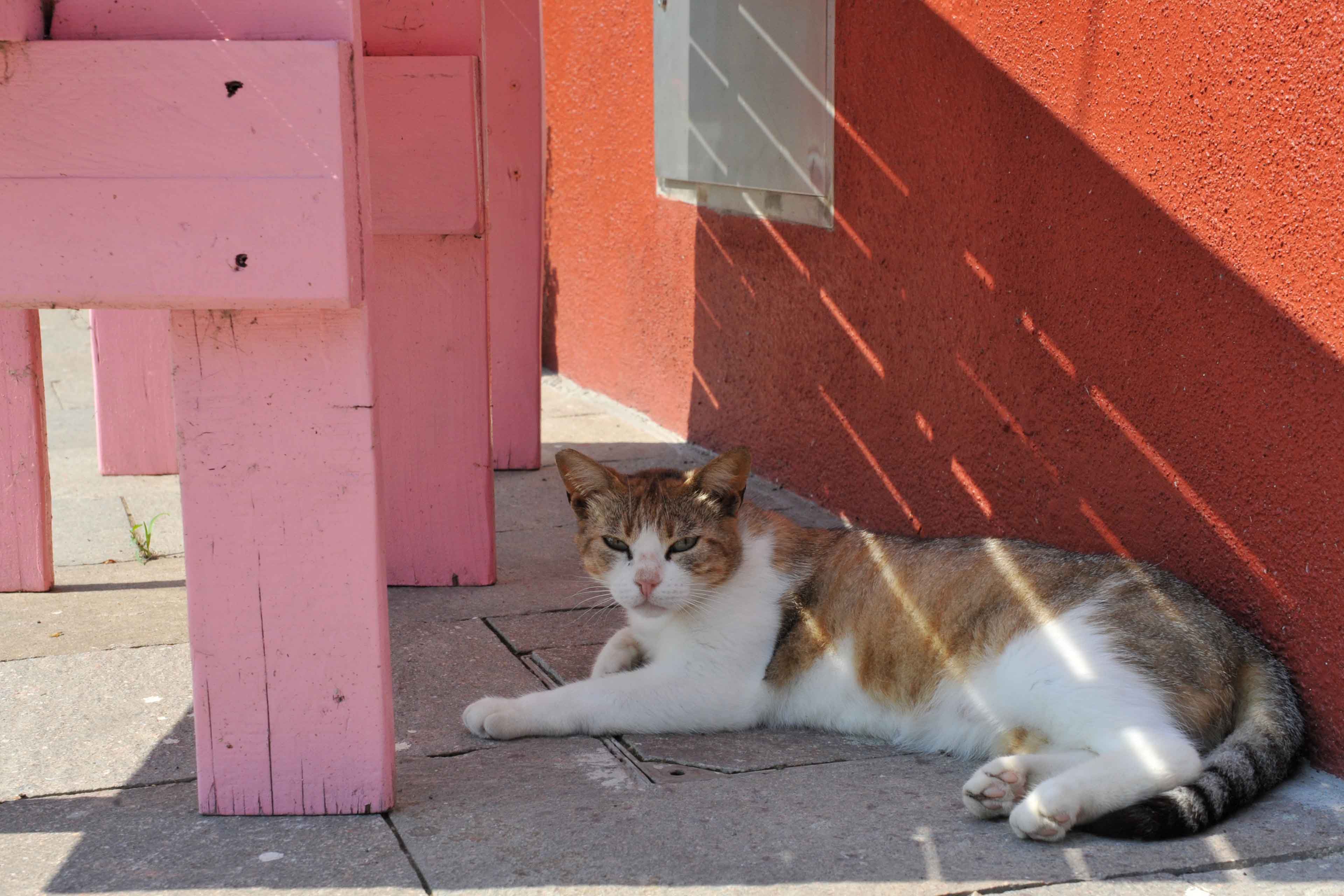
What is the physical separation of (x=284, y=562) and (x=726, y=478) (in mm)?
1365

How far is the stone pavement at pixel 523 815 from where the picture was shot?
2.55 metres

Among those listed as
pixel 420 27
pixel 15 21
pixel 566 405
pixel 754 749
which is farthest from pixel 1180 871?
pixel 566 405

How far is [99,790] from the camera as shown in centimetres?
300

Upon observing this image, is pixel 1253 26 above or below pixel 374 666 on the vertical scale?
above

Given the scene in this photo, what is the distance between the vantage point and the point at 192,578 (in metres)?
2.69

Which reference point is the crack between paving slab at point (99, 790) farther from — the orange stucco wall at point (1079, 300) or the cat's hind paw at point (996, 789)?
the orange stucco wall at point (1079, 300)

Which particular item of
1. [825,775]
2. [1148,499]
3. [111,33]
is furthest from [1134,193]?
[111,33]

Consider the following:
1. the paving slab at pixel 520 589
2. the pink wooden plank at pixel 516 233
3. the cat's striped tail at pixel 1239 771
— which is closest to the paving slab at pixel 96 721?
the paving slab at pixel 520 589

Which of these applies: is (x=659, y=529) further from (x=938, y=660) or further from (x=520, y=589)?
(x=520, y=589)

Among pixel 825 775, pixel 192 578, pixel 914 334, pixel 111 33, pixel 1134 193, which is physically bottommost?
pixel 825 775

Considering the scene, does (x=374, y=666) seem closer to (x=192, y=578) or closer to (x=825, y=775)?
(x=192, y=578)

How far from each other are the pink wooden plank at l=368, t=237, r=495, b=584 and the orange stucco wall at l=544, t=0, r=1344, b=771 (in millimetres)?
1419

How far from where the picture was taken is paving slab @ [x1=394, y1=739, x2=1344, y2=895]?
2562 mm

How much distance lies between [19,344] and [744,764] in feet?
9.22
